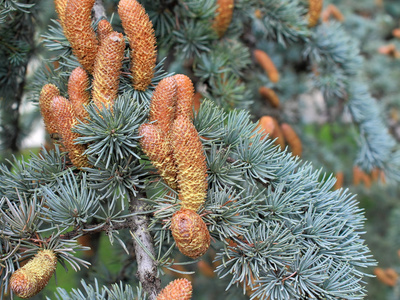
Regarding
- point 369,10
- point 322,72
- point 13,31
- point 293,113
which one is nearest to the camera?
point 13,31

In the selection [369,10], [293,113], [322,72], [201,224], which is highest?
[201,224]

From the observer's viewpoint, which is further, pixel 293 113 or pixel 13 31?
pixel 293 113

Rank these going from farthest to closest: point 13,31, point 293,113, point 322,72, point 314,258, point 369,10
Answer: point 369,10, point 293,113, point 322,72, point 13,31, point 314,258

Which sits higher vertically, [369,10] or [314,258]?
[314,258]

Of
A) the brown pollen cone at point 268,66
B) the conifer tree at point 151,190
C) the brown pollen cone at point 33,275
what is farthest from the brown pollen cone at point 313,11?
the brown pollen cone at point 33,275

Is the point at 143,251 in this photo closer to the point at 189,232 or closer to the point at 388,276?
the point at 189,232

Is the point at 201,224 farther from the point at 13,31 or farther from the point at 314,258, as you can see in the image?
the point at 13,31

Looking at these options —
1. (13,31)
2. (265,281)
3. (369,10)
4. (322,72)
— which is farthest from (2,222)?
(369,10)

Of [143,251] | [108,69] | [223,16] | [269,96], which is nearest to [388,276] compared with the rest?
[269,96]
